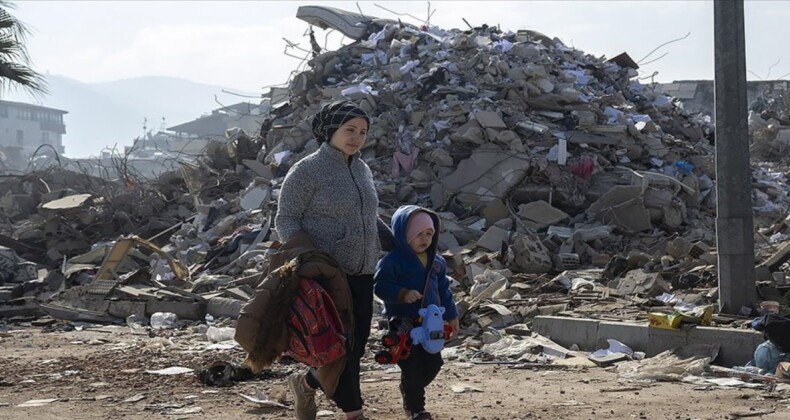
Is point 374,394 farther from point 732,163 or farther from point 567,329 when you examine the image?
point 732,163

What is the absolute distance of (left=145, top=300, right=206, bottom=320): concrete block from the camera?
37.2ft

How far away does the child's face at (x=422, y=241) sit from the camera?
500 cm

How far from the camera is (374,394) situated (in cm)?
634

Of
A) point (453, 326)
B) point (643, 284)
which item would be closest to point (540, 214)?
point (643, 284)

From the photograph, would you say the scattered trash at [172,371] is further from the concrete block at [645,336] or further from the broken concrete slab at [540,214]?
the broken concrete slab at [540,214]

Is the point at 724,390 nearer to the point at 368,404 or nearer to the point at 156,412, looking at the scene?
the point at 368,404

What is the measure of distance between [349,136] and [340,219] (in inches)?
A: 15.2

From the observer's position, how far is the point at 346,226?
193 inches

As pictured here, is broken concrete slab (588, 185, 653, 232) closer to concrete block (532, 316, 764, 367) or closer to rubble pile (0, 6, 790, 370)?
rubble pile (0, 6, 790, 370)

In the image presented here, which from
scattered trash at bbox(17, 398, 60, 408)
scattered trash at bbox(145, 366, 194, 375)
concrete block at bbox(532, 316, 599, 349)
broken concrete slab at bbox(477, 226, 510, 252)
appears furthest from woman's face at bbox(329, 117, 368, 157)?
broken concrete slab at bbox(477, 226, 510, 252)

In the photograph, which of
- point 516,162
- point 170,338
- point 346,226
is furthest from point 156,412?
point 516,162

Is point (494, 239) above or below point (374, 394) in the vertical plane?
above

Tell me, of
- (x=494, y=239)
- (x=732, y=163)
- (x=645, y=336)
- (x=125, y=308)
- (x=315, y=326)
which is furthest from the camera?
(x=494, y=239)

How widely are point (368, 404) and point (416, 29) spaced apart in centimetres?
1601
